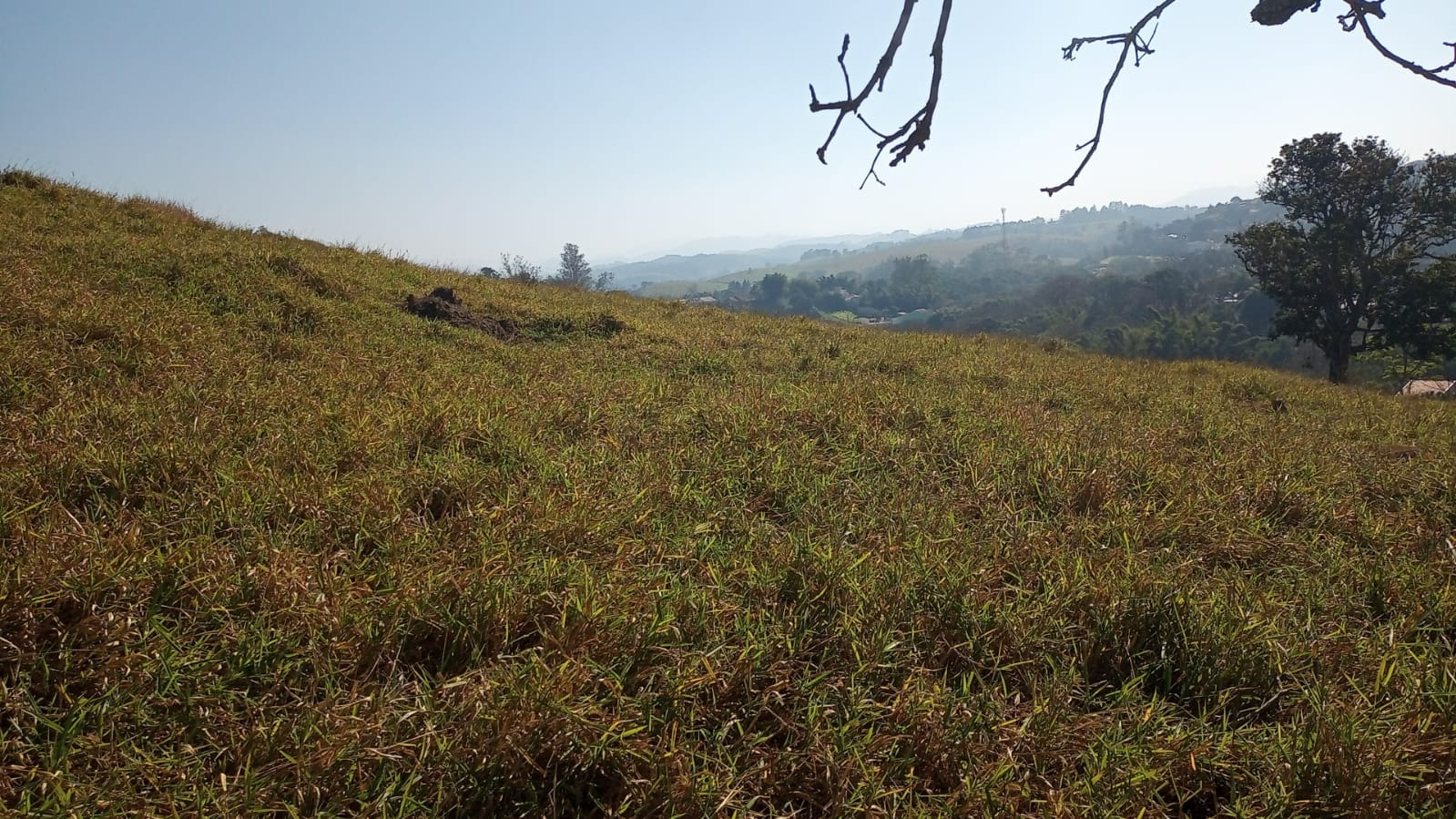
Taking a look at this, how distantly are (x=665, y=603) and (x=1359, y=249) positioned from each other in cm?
2358

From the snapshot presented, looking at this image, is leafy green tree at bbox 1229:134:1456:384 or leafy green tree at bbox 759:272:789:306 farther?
leafy green tree at bbox 759:272:789:306

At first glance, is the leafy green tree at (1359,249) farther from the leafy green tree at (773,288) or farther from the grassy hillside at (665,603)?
the leafy green tree at (773,288)

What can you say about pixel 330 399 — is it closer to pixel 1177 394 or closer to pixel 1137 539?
pixel 1137 539

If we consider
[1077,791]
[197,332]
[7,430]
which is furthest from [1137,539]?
[197,332]

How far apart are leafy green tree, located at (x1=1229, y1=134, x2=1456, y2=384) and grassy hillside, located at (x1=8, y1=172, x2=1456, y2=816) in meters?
17.1

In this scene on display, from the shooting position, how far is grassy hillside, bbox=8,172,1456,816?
4.89ft

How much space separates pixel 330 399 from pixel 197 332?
1802mm

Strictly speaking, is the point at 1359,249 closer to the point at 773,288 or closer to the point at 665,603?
the point at 665,603

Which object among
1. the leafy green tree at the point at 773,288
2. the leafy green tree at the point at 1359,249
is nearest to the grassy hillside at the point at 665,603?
the leafy green tree at the point at 1359,249

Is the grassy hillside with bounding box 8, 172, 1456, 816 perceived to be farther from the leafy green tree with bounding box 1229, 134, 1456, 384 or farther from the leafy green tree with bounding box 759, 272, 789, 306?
the leafy green tree with bounding box 759, 272, 789, 306

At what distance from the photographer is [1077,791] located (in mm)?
1499

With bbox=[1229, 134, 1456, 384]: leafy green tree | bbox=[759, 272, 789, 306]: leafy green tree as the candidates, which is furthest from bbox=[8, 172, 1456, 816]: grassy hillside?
bbox=[759, 272, 789, 306]: leafy green tree

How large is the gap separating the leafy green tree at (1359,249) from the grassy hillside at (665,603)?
56.1 ft

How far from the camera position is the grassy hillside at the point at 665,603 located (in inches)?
58.7
